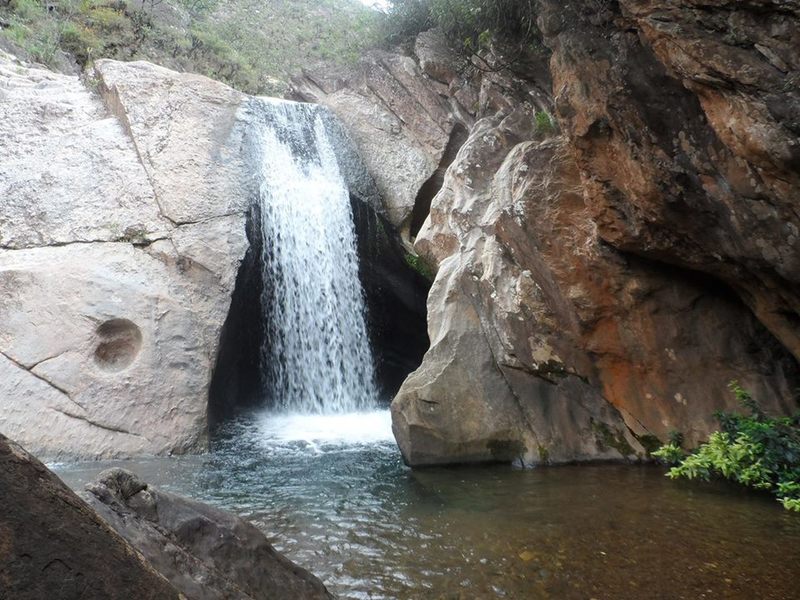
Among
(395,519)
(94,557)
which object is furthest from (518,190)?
(94,557)

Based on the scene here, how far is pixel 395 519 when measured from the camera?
5715 millimetres

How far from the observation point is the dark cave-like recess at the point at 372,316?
11.9 meters

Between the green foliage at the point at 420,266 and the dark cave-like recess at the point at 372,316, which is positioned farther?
the green foliage at the point at 420,266

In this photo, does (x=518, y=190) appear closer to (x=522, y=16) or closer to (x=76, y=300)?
(x=522, y=16)

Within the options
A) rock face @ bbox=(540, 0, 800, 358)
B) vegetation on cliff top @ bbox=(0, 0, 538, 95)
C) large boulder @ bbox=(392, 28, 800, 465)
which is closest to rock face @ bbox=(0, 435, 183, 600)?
rock face @ bbox=(540, 0, 800, 358)

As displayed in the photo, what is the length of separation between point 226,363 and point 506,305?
596cm

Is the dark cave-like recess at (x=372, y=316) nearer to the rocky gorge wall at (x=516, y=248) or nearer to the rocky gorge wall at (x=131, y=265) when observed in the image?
the rocky gorge wall at (x=131, y=265)

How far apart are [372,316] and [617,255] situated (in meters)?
6.68

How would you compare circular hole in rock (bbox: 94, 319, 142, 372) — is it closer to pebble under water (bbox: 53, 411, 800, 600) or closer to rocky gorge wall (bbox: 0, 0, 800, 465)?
rocky gorge wall (bbox: 0, 0, 800, 465)

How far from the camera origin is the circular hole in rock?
920 cm

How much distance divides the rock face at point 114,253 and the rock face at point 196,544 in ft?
19.5

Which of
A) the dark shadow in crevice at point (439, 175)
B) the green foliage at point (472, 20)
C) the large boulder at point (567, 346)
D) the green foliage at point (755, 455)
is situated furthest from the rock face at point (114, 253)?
the green foliage at point (755, 455)

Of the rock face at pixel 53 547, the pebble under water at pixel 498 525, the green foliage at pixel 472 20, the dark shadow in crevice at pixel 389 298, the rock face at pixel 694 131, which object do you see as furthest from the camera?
the dark shadow in crevice at pixel 389 298

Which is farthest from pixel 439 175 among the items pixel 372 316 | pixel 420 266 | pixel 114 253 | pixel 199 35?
pixel 199 35
